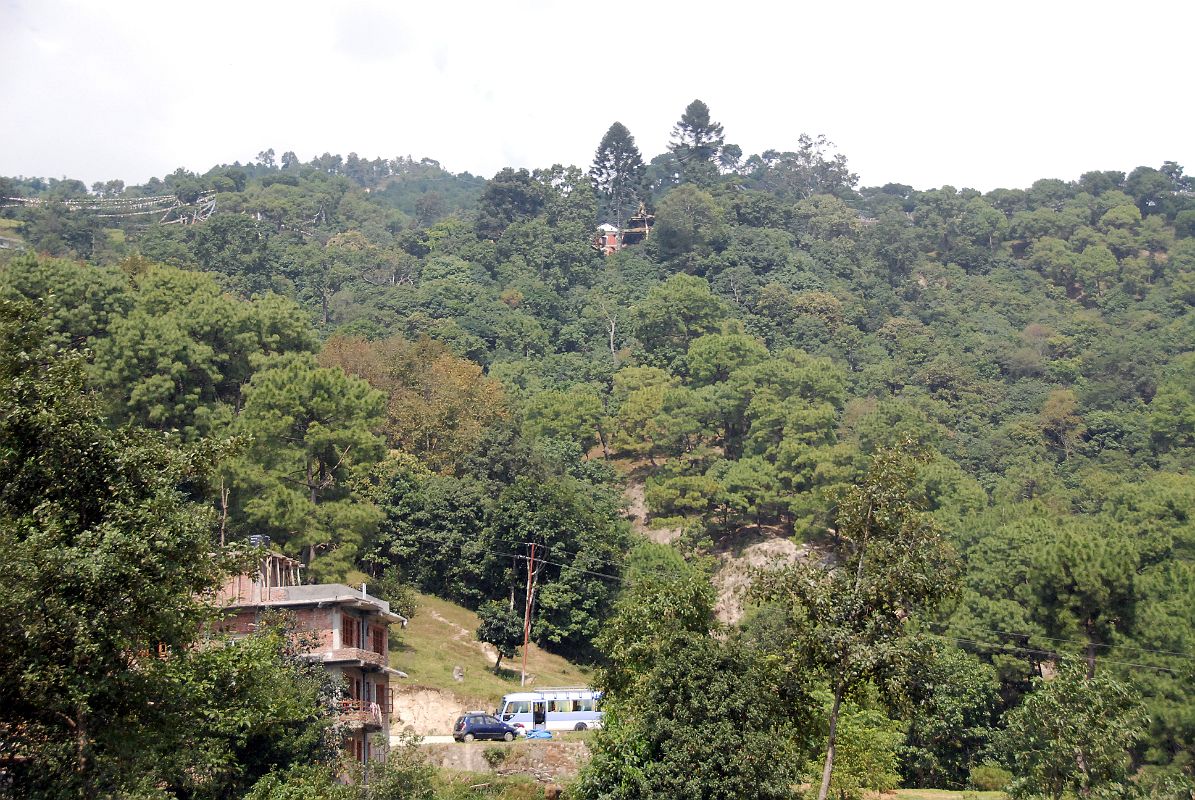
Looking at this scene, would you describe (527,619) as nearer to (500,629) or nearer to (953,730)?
(500,629)

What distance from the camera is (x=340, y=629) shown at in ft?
118

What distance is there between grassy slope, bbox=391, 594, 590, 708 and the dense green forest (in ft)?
4.95

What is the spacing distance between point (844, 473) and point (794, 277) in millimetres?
39526

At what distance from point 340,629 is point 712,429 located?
38101 millimetres

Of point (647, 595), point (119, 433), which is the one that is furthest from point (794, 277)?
A: point (119, 433)

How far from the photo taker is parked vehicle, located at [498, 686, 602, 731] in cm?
4081

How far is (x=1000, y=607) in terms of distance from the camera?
154 feet

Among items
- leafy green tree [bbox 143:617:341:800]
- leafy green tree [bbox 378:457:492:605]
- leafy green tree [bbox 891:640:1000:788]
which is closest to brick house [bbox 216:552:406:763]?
leafy green tree [bbox 143:617:341:800]

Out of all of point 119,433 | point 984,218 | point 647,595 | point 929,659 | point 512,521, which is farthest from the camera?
point 984,218

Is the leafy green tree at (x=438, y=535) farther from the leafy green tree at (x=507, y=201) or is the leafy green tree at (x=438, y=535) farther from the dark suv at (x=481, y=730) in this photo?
the leafy green tree at (x=507, y=201)

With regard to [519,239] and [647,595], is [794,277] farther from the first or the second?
[647,595]

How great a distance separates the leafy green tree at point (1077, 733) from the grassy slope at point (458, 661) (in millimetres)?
22070

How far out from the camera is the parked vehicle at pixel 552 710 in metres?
40.8

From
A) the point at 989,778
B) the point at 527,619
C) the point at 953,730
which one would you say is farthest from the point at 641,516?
the point at 989,778
